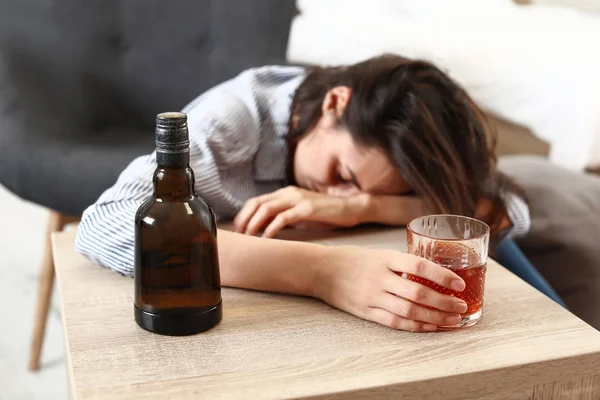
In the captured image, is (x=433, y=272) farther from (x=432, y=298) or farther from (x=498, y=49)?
(x=498, y=49)

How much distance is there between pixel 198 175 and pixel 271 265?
0.27 m

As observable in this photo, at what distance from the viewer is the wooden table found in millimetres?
596

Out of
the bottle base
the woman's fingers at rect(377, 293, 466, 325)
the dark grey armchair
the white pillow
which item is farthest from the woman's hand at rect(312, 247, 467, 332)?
the white pillow

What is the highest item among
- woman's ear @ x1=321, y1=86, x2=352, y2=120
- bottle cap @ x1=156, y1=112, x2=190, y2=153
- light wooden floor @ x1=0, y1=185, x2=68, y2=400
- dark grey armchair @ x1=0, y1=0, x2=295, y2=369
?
bottle cap @ x1=156, y1=112, x2=190, y2=153

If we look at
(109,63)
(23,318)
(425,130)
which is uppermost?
(425,130)

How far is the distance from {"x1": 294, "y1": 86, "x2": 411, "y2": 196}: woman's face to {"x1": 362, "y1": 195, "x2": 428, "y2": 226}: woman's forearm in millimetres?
28

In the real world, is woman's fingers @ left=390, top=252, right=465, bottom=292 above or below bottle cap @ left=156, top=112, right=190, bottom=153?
below

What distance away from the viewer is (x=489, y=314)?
744 mm

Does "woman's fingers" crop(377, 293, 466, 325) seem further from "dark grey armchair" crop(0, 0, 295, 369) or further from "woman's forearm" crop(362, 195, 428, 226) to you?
"dark grey armchair" crop(0, 0, 295, 369)

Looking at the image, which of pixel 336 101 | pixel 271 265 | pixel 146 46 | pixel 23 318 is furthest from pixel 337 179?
pixel 23 318

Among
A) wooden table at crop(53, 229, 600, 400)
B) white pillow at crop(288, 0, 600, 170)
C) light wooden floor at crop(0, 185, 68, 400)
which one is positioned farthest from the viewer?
white pillow at crop(288, 0, 600, 170)

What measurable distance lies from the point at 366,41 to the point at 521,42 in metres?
0.40

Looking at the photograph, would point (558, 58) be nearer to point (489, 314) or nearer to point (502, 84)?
point (502, 84)

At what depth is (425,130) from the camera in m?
1.01
